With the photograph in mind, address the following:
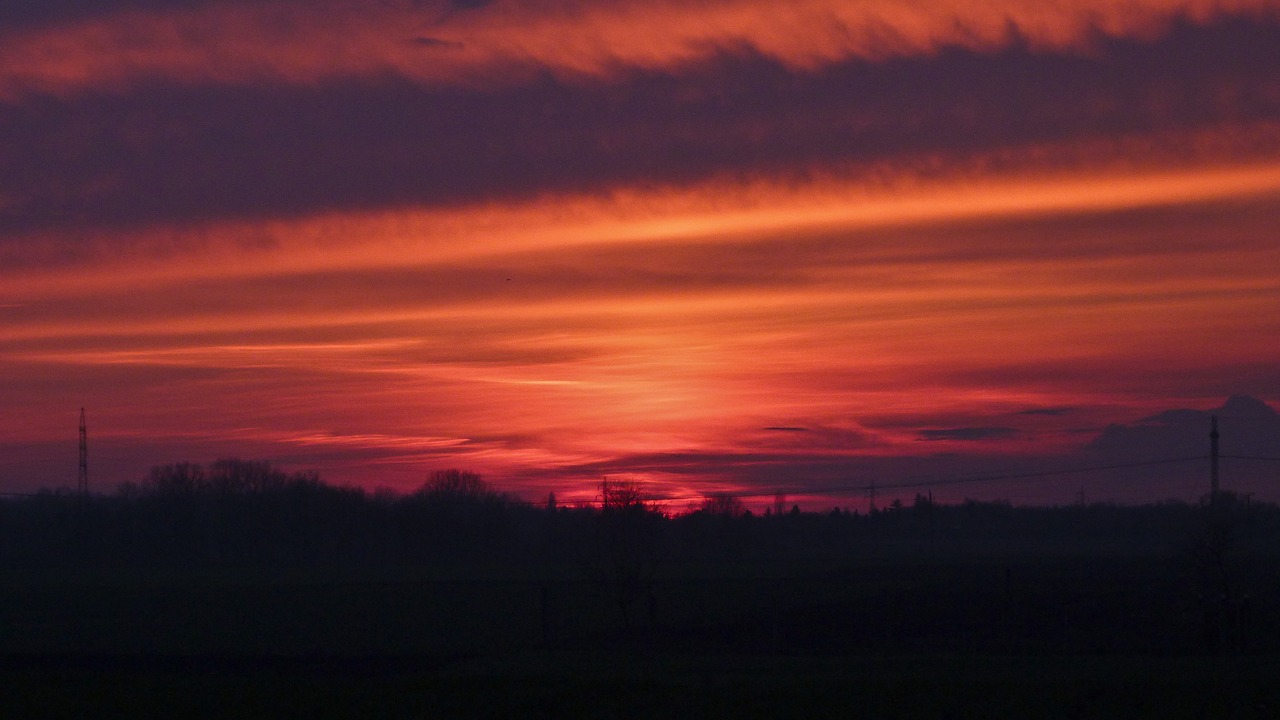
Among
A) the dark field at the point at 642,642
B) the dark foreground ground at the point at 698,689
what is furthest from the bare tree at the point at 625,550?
the dark foreground ground at the point at 698,689

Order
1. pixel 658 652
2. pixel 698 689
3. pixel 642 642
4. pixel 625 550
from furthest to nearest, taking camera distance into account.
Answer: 1. pixel 625 550
2. pixel 642 642
3. pixel 658 652
4. pixel 698 689

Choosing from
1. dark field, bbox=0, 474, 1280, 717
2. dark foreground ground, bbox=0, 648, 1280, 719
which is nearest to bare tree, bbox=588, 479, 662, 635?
dark field, bbox=0, 474, 1280, 717

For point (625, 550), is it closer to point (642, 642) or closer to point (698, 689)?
point (642, 642)

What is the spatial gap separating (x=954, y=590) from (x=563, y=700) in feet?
131

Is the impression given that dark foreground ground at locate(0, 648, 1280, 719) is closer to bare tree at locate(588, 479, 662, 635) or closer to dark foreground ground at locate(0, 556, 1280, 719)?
dark foreground ground at locate(0, 556, 1280, 719)

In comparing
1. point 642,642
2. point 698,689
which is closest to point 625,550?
point 642,642

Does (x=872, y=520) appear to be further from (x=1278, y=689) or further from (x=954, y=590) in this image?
(x=1278, y=689)

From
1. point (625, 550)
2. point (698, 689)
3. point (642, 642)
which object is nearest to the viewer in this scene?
point (698, 689)

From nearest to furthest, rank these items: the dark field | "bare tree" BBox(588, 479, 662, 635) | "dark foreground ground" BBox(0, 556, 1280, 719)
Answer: "dark foreground ground" BBox(0, 556, 1280, 719)
the dark field
"bare tree" BBox(588, 479, 662, 635)

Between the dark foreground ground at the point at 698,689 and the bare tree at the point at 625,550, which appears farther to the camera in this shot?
the bare tree at the point at 625,550

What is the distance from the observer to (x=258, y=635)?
4291 centimetres

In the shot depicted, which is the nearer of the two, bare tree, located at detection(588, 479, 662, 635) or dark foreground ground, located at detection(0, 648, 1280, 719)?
dark foreground ground, located at detection(0, 648, 1280, 719)

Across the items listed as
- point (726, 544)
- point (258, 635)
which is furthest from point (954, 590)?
point (726, 544)

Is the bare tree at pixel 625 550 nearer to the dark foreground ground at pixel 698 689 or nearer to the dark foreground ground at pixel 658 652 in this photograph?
the dark foreground ground at pixel 658 652
